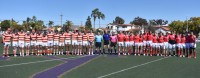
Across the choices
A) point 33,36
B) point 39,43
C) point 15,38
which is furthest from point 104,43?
point 15,38

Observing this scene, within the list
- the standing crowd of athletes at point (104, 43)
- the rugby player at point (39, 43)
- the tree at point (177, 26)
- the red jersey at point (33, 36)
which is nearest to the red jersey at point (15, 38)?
the standing crowd of athletes at point (104, 43)

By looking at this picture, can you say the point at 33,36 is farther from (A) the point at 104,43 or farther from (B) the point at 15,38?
(A) the point at 104,43

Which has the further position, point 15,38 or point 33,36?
point 33,36

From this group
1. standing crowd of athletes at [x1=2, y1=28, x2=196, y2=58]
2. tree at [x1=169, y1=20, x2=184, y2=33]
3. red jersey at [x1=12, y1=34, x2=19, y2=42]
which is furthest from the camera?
tree at [x1=169, y1=20, x2=184, y2=33]

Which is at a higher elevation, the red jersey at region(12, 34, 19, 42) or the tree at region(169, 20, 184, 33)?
the tree at region(169, 20, 184, 33)

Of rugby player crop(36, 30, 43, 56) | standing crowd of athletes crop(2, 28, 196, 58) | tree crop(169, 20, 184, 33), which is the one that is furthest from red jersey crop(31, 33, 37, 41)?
tree crop(169, 20, 184, 33)

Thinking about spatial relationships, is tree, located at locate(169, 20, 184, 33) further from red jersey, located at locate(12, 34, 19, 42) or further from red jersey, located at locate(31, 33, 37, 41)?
red jersey, located at locate(12, 34, 19, 42)

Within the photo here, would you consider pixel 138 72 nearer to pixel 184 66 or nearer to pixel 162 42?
pixel 184 66

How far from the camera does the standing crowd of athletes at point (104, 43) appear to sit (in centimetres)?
2289

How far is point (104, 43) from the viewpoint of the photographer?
24.9m

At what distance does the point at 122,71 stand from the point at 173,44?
9.22m

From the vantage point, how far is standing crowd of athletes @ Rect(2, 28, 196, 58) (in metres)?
22.9

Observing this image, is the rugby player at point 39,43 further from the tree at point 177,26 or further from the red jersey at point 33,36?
the tree at point 177,26

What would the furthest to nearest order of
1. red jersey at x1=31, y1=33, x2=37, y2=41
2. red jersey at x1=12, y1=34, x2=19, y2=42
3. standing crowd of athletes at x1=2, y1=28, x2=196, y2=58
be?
red jersey at x1=31, y1=33, x2=37, y2=41 < standing crowd of athletes at x1=2, y1=28, x2=196, y2=58 < red jersey at x1=12, y1=34, x2=19, y2=42
